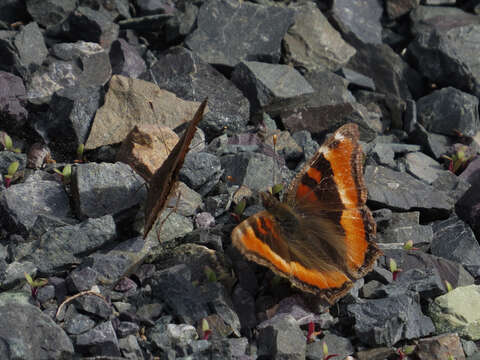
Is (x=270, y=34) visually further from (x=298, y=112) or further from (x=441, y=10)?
(x=441, y=10)

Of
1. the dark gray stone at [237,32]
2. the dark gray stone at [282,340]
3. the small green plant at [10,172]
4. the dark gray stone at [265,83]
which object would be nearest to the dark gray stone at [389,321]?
the dark gray stone at [282,340]

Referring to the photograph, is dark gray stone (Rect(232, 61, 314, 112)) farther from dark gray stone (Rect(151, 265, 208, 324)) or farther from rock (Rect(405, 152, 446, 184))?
dark gray stone (Rect(151, 265, 208, 324))

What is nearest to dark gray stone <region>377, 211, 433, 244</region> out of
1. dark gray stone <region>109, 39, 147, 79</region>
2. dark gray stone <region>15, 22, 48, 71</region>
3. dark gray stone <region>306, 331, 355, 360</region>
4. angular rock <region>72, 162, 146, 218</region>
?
dark gray stone <region>306, 331, 355, 360</region>

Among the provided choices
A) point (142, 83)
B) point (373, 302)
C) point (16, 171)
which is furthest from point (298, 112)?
point (16, 171)

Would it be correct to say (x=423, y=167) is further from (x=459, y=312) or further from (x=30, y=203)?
(x=30, y=203)

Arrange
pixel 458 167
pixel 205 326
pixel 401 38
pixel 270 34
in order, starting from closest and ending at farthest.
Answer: pixel 205 326, pixel 458 167, pixel 270 34, pixel 401 38

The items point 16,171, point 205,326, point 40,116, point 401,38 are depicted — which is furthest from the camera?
point 401,38
